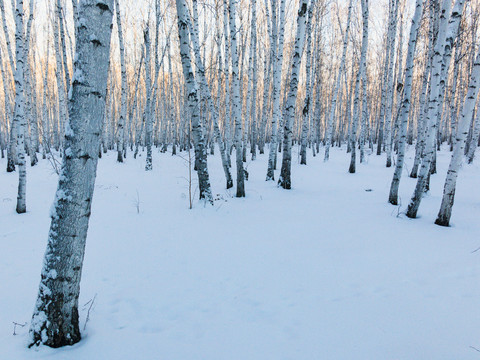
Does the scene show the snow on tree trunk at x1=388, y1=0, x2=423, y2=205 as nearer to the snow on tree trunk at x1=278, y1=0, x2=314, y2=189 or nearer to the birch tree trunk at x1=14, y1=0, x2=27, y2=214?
the snow on tree trunk at x1=278, y1=0, x2=314, y2=189

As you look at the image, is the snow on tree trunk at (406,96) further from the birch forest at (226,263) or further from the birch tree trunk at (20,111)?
the birch tree trunk at (20,111)

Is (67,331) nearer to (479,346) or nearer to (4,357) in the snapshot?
(4,357)

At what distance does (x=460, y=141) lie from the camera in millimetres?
4820

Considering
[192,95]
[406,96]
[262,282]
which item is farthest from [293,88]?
[262,282]

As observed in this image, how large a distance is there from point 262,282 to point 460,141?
14.4ft

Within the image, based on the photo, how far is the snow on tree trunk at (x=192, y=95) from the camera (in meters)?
5.75

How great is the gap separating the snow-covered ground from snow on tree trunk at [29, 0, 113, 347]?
299 millimetres

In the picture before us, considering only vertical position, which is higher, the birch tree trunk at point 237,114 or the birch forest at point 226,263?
the birch tree trunk at point 237,114

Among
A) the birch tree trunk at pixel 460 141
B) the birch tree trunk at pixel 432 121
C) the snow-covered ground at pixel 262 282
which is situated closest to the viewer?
the snow-covered ground at pixel 262 282

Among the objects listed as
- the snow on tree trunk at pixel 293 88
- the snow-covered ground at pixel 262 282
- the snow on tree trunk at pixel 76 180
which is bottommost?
the snow-covered ground at pixel 262 282

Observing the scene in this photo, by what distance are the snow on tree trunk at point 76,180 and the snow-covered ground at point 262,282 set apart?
0.98ft

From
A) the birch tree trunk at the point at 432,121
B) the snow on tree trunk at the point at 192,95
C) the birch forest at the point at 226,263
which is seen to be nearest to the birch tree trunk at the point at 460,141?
the birch forest at the point at 226,263

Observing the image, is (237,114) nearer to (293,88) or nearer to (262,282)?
(293,88)

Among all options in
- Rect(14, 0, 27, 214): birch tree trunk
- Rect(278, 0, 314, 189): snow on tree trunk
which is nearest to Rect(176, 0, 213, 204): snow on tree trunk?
Rect(278, 0, 314, 189): snow on tree trunk
